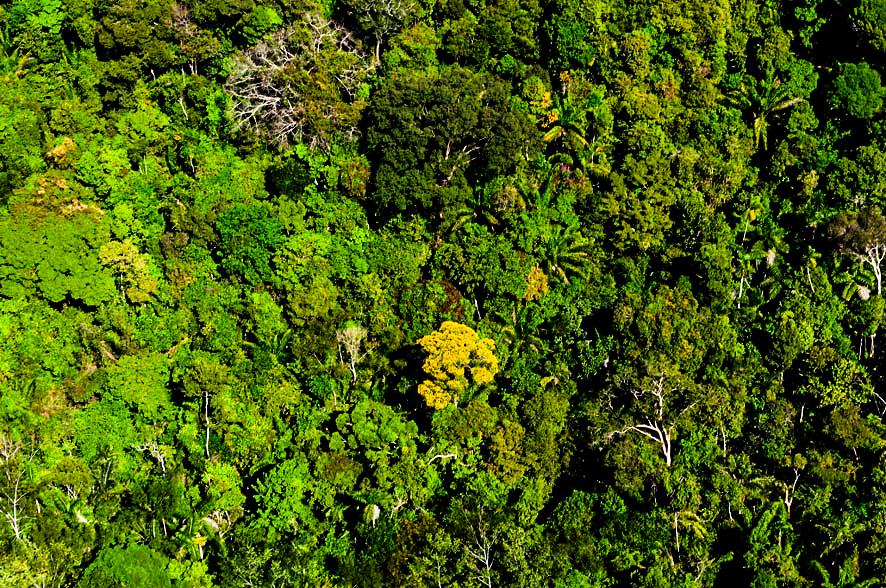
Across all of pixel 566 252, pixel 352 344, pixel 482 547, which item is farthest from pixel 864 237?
pixel 352 344

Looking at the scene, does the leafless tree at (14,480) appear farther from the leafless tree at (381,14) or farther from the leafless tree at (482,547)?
the leafless tree at (381,14)

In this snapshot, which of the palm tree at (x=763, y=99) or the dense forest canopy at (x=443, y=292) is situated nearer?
the dense forest canopy at (x=443, y=292)

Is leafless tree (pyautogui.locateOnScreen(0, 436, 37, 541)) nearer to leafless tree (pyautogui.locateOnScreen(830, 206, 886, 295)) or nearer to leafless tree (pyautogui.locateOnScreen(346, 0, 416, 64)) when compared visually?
leafless tree (pyautogui.locateOnScreen(346, 0, 416, 64))

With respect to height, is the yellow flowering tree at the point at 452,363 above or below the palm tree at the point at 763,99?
below

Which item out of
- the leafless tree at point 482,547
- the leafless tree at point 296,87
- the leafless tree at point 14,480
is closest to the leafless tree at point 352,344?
the leafless tree at point 296,87

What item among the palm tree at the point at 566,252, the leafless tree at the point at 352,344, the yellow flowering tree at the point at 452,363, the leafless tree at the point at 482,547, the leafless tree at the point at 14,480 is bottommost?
the leafless tree at the point at 14,480

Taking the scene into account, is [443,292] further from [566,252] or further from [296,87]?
[296,87]
